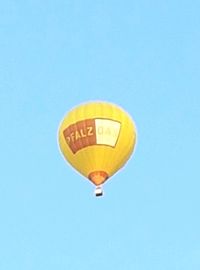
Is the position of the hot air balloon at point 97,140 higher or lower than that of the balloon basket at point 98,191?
higher

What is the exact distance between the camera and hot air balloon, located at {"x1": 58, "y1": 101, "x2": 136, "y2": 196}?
79188 millimetres

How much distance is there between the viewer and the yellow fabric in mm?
79125

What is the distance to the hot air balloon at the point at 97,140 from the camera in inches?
3118

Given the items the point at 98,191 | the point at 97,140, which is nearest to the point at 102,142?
the point at 97,140

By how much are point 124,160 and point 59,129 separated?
323 centimetres

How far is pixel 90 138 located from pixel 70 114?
147 centimetres

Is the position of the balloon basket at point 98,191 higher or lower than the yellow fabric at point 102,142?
lower

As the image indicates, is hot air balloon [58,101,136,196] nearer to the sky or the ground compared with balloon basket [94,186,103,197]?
nearer to the sky

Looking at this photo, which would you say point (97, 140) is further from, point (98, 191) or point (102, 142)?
point (98, 191)

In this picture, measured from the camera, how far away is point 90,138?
79.4 meters

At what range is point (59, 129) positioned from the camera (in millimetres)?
80312

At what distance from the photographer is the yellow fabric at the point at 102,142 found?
7912 centimetres

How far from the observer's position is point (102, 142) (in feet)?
260

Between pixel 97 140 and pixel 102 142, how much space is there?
302 mm
